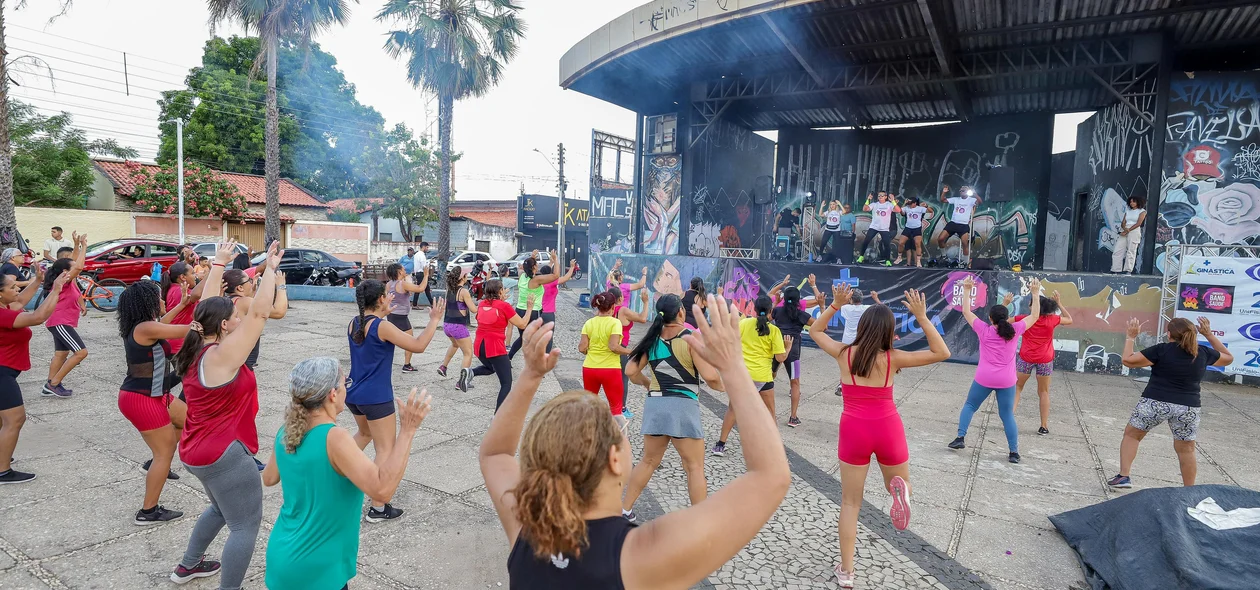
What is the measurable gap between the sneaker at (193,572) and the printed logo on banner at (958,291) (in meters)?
12.1

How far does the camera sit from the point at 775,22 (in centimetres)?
1213

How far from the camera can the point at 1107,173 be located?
49.5ft

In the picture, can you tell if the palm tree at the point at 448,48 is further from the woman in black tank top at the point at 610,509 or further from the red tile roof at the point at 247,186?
the woman in black tank top at the point at 610,509

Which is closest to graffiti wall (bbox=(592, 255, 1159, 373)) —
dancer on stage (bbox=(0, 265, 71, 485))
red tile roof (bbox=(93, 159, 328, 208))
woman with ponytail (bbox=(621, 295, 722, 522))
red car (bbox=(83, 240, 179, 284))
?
woman with ponytail (bbox=(621, 295, 722, 522))

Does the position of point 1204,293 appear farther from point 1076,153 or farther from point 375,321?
point 375,321

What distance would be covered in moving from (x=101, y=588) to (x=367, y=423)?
1788mm

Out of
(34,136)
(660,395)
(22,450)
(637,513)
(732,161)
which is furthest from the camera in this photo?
(34,136)

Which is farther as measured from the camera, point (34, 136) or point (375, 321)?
point (34, 136)

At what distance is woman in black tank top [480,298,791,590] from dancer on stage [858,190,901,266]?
15.1 m

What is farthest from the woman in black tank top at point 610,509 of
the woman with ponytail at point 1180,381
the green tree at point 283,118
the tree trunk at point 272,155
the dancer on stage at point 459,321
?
the green tree at point 283,118

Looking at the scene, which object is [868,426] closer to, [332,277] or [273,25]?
[332,277]

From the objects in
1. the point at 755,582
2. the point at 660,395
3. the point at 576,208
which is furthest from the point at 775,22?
the point at 576,208

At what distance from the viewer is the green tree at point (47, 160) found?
24.1 m

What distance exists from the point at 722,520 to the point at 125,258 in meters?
20.4
